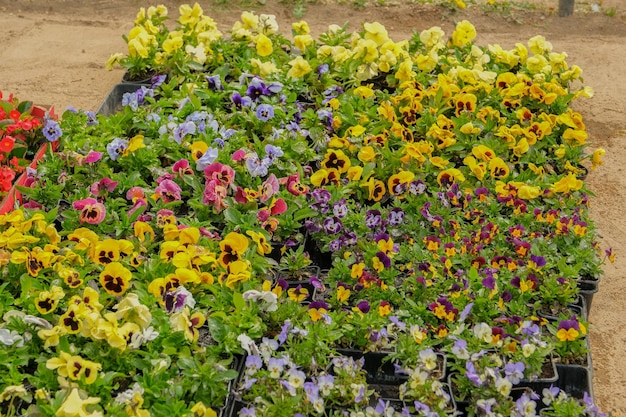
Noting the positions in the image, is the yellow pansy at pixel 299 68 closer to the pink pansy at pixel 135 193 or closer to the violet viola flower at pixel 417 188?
the violet viola flower at pixel 417 188

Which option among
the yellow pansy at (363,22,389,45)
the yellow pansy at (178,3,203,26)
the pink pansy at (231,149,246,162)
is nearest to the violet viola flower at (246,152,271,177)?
the pink pansy at (231,149,246,162)

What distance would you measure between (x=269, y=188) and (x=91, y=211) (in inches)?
31.2

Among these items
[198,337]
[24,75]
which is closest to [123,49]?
[24,75]

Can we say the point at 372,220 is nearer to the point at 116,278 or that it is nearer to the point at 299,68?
the point at 116,278

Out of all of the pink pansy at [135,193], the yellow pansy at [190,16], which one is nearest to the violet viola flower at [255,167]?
the pink pansy at [135,193]

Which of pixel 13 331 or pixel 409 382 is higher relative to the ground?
pixel 13 331

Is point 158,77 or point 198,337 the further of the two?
point 158,77

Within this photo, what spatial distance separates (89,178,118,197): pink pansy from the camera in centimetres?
380

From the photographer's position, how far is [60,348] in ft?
9.09

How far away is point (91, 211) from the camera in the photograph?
3.56 meters

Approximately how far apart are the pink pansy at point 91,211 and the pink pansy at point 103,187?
21cm

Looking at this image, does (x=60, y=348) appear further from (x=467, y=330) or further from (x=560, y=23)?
(x=560, y=23)

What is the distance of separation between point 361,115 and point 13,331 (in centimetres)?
238

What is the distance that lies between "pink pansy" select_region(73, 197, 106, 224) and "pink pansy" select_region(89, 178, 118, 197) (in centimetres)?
21
